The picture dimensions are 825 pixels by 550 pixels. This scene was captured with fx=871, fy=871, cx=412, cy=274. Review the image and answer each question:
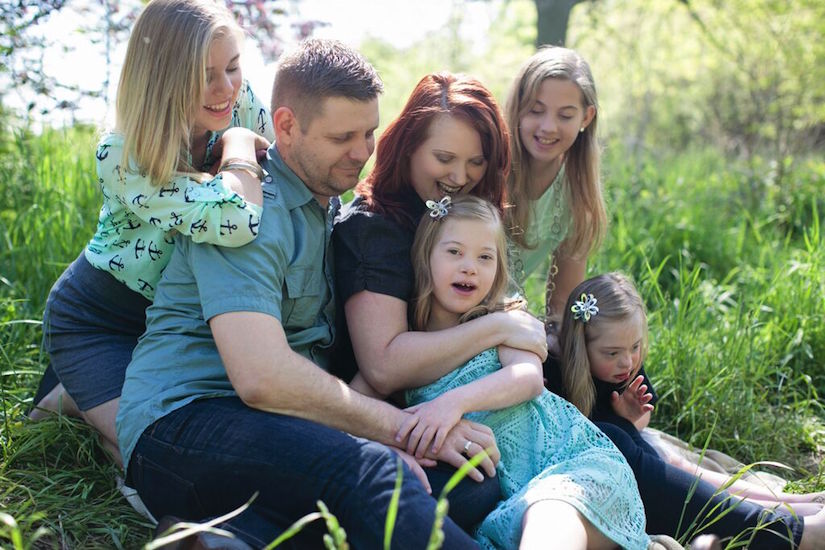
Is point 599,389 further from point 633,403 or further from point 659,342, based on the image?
point 659,342

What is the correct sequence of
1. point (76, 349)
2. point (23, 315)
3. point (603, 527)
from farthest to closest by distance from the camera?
point (23, 315)
point (76, 349)
point (603, 527)

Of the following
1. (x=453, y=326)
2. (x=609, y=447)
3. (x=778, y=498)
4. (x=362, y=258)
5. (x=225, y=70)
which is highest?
(x=225, y=70)

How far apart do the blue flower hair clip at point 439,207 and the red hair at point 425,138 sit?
0.37ft

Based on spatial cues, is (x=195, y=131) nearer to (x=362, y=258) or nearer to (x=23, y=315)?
(x=362, y=258)

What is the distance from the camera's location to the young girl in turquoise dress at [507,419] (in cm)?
241

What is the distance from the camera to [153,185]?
8.50ft

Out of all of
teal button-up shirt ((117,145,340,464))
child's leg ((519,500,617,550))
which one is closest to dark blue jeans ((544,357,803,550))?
child's leg ((519,500,617,550))

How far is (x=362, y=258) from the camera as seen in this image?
2.81 meters

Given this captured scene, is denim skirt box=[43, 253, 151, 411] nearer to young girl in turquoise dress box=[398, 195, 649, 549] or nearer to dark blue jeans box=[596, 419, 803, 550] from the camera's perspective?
young girl in turquoise dress box=[398, 195, 649, 549]

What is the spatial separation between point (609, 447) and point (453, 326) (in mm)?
629

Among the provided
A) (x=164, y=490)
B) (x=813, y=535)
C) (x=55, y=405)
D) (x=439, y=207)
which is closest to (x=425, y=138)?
(x=439, y=207)

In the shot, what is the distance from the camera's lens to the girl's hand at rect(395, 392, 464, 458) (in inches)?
99.1

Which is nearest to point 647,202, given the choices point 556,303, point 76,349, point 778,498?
point 556,303

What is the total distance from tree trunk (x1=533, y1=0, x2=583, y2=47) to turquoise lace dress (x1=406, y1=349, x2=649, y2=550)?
14.3ft
